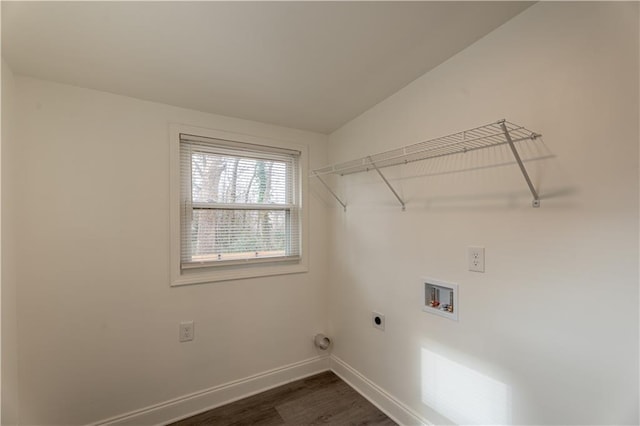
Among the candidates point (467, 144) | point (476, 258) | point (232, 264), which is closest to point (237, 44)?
point (467, 144)

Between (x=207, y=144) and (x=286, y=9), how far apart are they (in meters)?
1.14

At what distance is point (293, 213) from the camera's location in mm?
2441

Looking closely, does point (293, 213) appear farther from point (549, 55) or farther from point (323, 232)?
point (549, 55)

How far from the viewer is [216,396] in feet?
6.60

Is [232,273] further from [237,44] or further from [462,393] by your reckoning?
[462,393]

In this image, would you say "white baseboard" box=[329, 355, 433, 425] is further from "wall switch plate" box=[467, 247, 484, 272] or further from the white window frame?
"wall switch plate" box=[467, 247, 484, 272]

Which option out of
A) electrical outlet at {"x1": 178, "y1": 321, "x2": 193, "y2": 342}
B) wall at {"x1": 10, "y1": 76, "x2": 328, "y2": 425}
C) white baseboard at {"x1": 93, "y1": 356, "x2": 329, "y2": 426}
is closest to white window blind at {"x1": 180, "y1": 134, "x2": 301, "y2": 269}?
wall at {"x1": 10, "y1": 76, "x2": 328, "y2": 425}

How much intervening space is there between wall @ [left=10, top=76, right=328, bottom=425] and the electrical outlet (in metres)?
0.03

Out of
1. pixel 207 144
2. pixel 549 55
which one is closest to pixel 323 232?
pixel 207 144

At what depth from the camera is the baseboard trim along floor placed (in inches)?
69.9

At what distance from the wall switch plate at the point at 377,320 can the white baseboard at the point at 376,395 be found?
1.41ft

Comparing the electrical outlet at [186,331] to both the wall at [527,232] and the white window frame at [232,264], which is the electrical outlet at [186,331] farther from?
the wall at [527,232]

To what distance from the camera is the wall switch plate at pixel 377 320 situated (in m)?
2.03

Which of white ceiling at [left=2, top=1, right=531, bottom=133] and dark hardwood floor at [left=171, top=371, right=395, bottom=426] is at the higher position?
white ceiling at [left=2, top=1, right=531, bottom=133]
